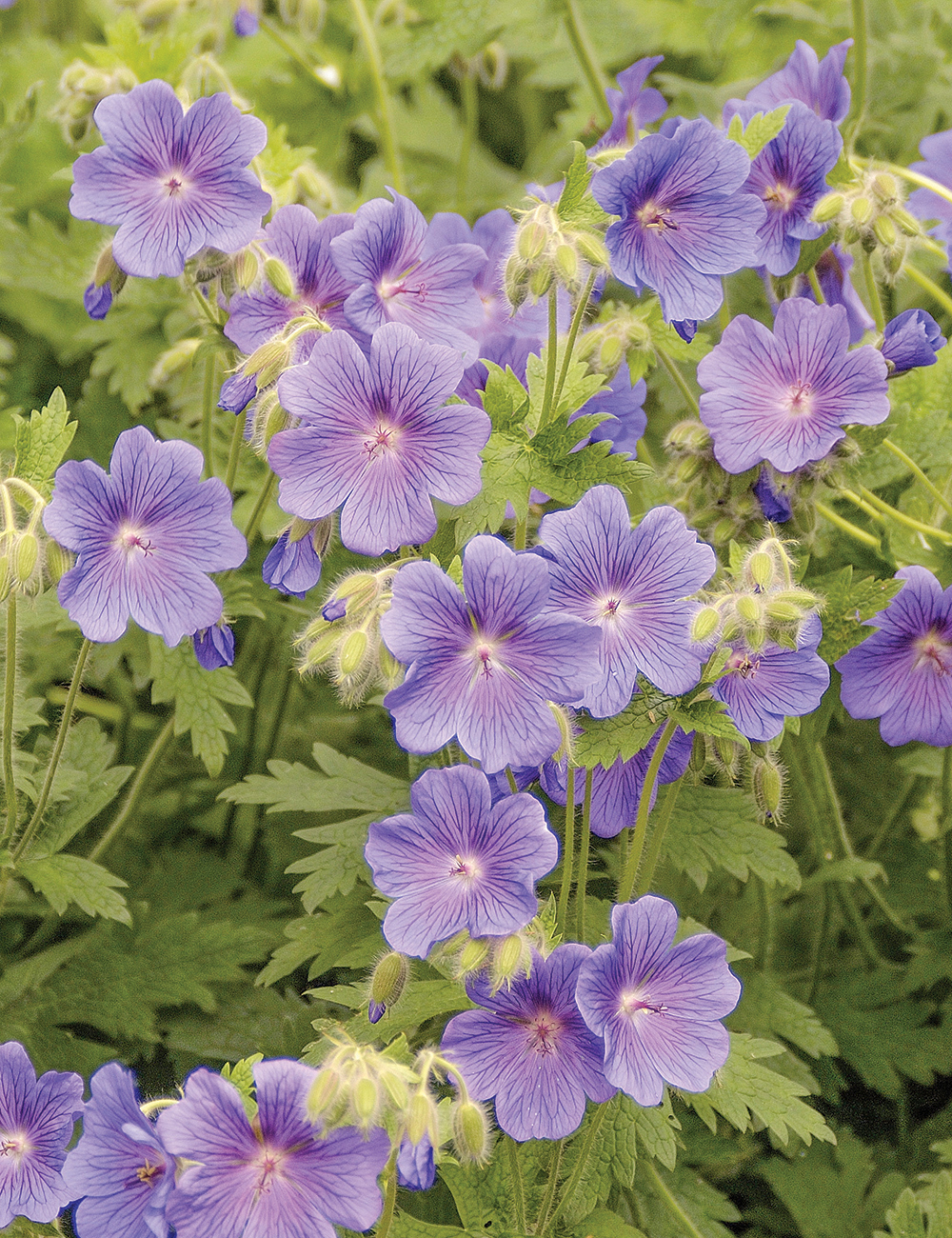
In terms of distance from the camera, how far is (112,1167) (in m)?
0.91

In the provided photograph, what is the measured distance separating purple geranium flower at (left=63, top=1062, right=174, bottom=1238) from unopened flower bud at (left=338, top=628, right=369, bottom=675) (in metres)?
0.34

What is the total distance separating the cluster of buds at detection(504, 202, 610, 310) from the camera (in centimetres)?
103

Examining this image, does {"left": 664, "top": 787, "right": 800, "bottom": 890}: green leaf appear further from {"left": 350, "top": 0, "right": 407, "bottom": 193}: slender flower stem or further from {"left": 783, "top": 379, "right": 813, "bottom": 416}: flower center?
{"left": 350, "top": 0, "right": 407, "bottom": 193}: slender flower stem

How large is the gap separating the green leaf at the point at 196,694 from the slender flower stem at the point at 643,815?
0.48m

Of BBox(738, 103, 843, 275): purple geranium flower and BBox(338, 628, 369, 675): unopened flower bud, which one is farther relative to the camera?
BBox(738, 103, 843, 275): purple geranium flower

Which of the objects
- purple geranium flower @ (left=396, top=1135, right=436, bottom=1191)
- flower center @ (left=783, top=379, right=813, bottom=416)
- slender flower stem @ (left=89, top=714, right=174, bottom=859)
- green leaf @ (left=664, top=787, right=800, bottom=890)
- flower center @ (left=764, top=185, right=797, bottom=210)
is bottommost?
slender flower stem @ (left=89, top=714, right=174, bottom=859)

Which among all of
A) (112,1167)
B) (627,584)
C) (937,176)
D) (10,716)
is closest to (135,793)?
(10,716)

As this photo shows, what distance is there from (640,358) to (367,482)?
1.19 feet

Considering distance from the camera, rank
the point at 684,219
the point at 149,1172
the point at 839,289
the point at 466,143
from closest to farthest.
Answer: the point at 149,1172 < the point at 684,219 < the point at 839,289 < the point at 466,143

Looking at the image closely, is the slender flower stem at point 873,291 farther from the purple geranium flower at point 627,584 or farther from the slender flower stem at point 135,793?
the slender flower stem at point 135,793

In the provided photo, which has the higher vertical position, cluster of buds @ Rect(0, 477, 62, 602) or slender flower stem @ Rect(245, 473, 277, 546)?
cluster of buds @ Rect(0, 477, 62, 602)

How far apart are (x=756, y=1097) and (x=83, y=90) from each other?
4.71ft

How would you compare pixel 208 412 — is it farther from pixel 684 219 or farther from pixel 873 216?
pixel 873 216

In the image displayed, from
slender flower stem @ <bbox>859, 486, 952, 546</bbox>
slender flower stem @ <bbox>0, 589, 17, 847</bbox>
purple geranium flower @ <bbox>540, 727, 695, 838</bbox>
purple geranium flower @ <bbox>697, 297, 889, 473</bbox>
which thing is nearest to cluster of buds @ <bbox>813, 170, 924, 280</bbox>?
purple geranium flower @ <bbox>697, 297, 889, 473</bbox>
